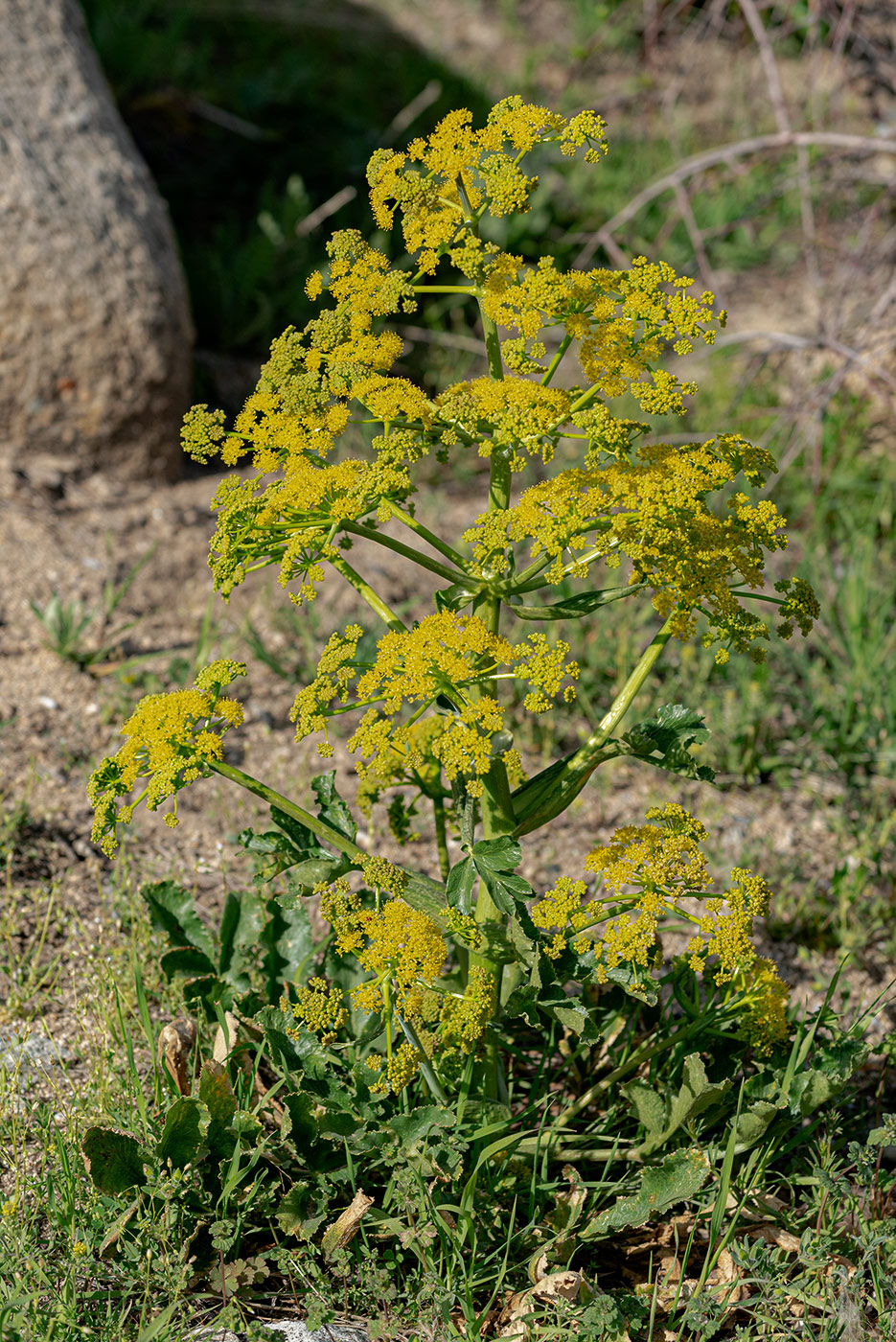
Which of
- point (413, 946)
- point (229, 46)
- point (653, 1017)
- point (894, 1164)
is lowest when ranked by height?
point (894, 1164)

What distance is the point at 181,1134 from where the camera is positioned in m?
1.86

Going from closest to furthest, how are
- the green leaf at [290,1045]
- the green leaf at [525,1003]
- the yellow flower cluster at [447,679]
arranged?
the yellow flower cluster at [447,679] → the green leaf at [525,1003] → the green leaf at [290,1045]

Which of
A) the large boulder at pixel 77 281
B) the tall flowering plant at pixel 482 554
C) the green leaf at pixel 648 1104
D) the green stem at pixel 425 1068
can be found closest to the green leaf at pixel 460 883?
the tall flowering plant at pixel 482 554

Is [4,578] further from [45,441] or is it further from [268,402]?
[268,402]

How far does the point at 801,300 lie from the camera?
5.83 metres

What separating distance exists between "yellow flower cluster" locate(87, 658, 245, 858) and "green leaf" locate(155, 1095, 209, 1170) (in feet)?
1.45

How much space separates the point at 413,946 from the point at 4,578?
2.38 m

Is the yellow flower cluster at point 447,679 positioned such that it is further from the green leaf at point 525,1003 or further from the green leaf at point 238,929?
the green leaf at point 238,929

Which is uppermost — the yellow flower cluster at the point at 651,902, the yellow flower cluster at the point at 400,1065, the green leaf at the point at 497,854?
the green leaf at the point at 497,854

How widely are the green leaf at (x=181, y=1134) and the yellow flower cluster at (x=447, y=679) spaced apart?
2.11 ft

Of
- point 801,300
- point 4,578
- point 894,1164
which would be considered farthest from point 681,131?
point 894,1164

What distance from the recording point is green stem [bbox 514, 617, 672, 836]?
1883 mm

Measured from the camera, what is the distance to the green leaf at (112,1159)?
1841 millimetres

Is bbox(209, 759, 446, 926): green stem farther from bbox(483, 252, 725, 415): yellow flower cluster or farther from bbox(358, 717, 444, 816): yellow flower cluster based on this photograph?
bbox(483, 252, 725, 415): yellow flower cluster
